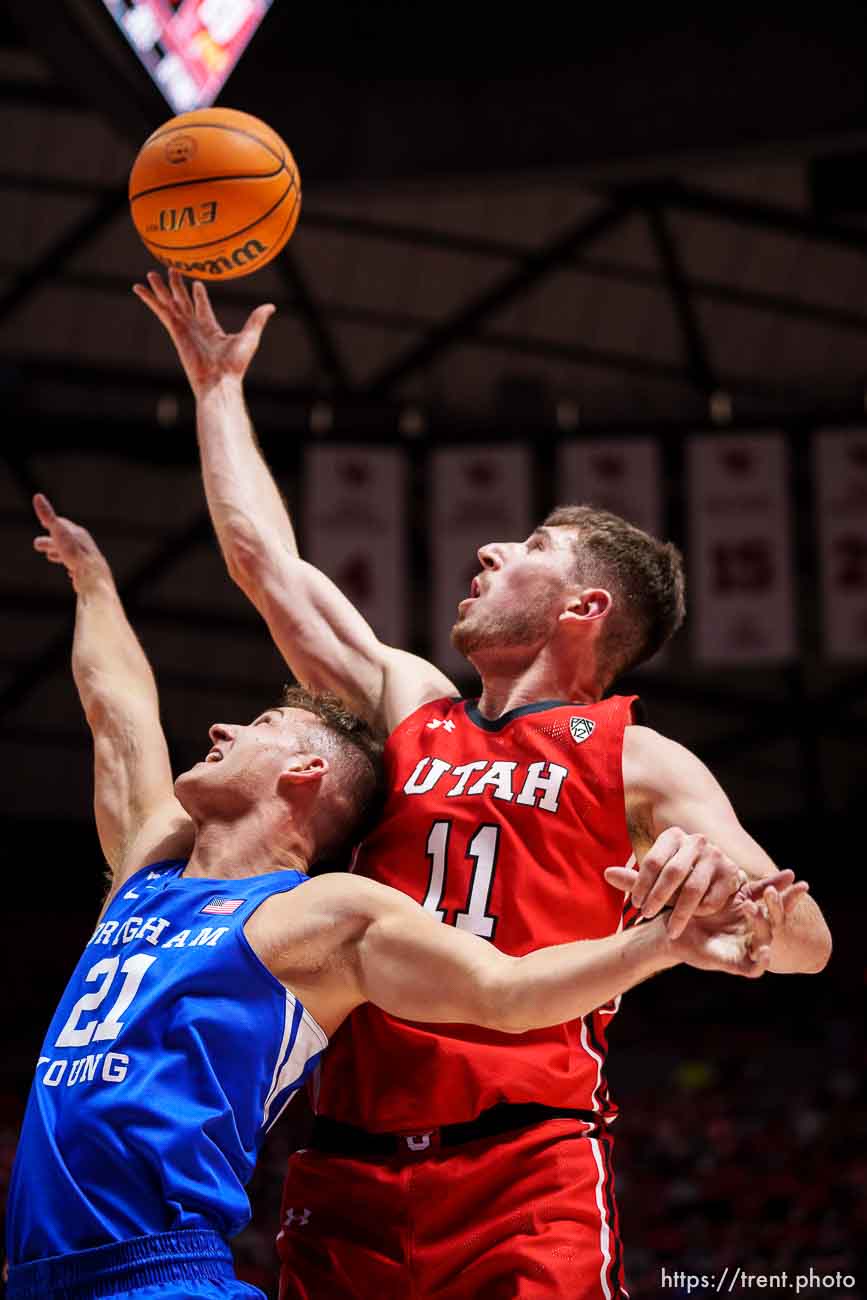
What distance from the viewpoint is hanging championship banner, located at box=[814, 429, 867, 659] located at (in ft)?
42.1

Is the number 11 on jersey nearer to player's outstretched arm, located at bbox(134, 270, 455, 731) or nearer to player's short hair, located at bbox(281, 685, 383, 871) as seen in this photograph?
player's short hair, located at bbox(281, 685, 383, 871)

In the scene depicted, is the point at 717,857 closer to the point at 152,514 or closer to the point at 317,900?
the point at 317,900

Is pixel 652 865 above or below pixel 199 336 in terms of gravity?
below

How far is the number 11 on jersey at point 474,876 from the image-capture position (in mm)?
3453

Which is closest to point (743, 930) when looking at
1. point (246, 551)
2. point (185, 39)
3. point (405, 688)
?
point (405, 688)

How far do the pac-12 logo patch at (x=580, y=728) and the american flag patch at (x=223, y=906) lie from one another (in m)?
0.86

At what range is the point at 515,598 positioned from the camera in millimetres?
3895

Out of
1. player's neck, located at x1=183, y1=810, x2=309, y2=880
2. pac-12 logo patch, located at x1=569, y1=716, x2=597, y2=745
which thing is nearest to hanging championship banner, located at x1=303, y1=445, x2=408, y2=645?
pac-12 logo patch, located at x1=569, y1=716, x2=597, y2=745

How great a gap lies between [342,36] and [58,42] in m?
1.59

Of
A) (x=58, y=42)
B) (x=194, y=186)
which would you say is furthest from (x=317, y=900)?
(x=58, y=42)

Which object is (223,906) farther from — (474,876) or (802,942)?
(802,942)

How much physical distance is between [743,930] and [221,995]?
3.50 feet

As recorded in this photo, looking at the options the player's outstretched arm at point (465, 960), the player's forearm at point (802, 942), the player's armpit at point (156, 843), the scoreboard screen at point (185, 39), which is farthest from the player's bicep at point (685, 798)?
the scoreboard screen at point (185, 39)

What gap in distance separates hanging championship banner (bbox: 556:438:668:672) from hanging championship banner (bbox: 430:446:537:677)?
442 millimetres
